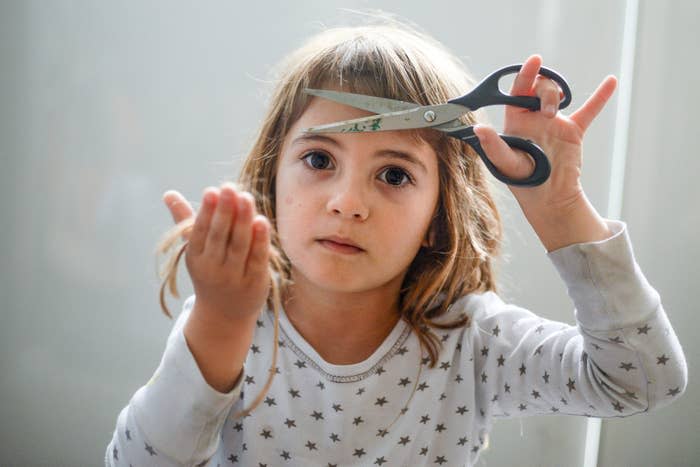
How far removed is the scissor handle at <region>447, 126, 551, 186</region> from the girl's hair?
7cm

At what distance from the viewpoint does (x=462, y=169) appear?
706 mm

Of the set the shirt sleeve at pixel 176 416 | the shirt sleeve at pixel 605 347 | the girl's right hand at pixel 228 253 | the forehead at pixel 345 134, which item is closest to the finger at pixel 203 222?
the girl's right hand at pixel 228 253

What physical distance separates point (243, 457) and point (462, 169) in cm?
34

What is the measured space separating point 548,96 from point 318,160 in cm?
20

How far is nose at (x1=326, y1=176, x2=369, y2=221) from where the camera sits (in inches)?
23.5

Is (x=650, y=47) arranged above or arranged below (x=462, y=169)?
above

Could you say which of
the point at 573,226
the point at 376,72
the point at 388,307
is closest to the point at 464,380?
the point at 388,307

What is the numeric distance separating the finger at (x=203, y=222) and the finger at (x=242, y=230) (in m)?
0.02

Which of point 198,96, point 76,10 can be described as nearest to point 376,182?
point 198,96

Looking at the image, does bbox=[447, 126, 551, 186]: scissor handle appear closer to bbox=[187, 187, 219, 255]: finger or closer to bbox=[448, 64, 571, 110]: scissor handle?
bbox=[448, 64, 571, 110]: scissor handle

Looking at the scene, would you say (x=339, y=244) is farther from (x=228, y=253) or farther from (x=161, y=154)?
(x=161, y=154)

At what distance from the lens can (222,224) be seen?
440 mm

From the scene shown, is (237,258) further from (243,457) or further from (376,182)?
(243,457)

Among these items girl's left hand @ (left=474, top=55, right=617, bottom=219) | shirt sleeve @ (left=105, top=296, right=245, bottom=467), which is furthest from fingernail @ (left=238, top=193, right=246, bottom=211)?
girl's left hand @ (left=474, top=55, right=617, bottom=219)
